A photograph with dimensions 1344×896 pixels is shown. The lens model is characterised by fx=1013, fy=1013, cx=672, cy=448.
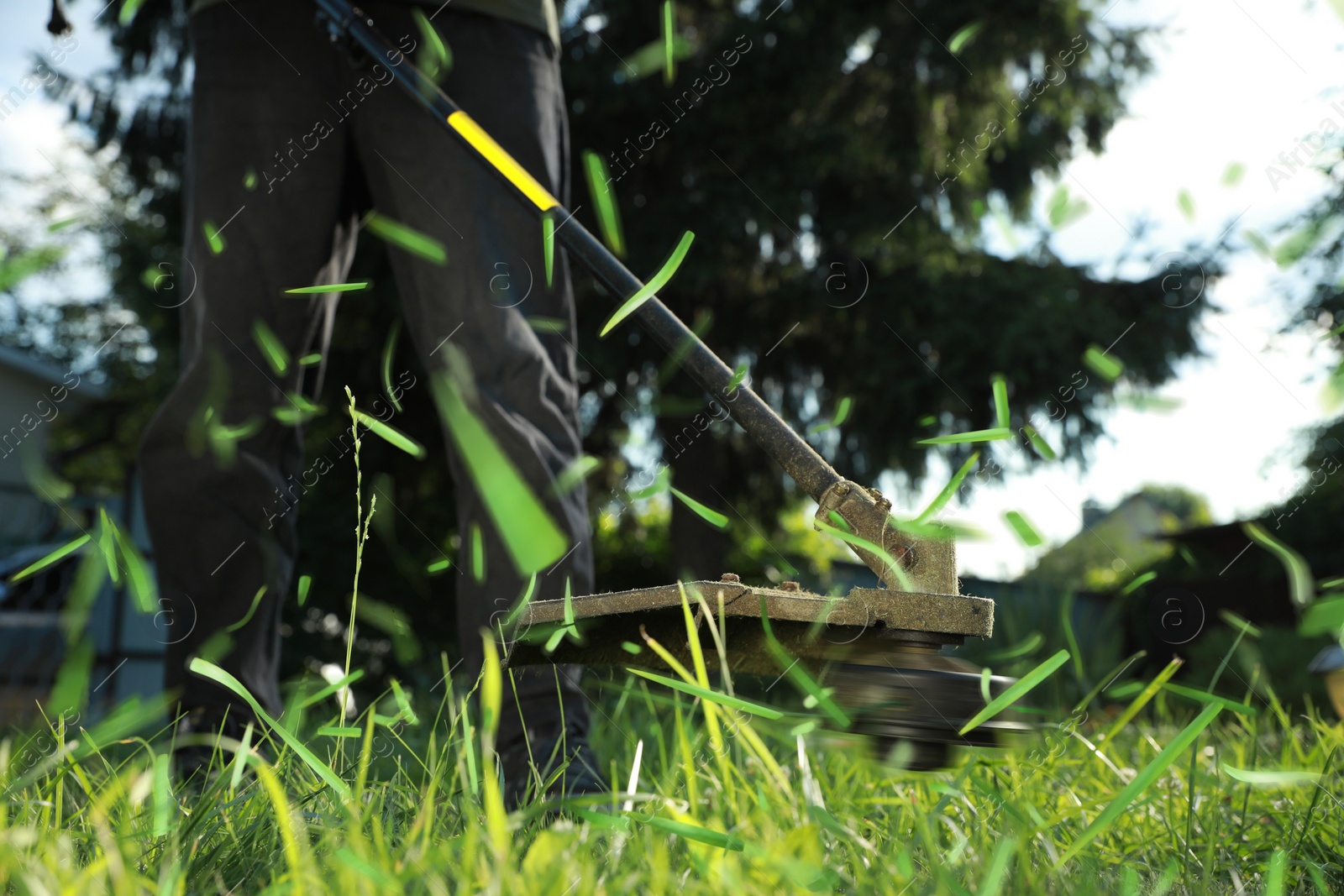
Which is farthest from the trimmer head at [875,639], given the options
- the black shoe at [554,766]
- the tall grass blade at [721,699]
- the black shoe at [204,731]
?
the black shoe at [204,731]

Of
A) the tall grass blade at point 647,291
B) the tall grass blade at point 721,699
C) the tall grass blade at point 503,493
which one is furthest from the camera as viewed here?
the tall grass blade at point 503,493

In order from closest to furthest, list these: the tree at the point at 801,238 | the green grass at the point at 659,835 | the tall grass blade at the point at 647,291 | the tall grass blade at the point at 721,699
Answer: the green grass at the point at 659,835, the tall grass blade at the point at 721,699, the tall grass blade at the point at 647,291, the tree at the point at 801,238

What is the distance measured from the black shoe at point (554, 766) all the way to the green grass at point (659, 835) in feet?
0.32

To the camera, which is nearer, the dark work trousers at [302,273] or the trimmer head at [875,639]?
the trimmer head at [875,639]

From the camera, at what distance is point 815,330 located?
731cm

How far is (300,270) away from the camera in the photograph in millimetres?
1641

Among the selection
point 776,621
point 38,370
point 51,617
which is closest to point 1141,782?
point 776,621

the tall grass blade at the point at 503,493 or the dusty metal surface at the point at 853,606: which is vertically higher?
the tall grass blade at the point at 503,493

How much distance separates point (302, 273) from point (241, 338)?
143mm

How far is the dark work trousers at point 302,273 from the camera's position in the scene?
5.03 feet

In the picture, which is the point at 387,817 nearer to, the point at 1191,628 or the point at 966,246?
the point at 1191,628

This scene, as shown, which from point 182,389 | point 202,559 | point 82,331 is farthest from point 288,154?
point 82,331

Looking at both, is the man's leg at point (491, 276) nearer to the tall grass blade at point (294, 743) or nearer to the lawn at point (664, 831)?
the lawn at point (664, 831)

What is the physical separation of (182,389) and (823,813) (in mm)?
1280
